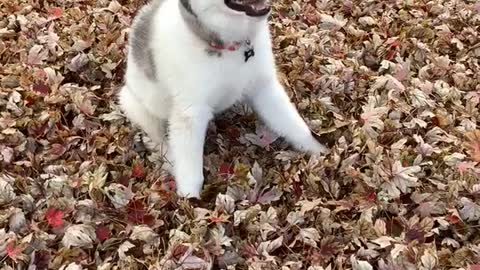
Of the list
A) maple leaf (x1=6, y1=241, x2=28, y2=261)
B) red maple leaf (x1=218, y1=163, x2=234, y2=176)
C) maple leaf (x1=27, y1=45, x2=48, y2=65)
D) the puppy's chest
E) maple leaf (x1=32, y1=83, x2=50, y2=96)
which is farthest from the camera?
maple leaf (x1=27, y1=45, x2=48, y2=65)

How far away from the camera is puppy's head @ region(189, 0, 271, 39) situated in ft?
10.6

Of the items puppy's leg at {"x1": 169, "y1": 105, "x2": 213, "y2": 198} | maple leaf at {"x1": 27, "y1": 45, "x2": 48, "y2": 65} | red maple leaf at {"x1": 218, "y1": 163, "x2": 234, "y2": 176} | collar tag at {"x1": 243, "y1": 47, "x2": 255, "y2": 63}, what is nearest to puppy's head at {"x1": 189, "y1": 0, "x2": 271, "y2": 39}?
collar tag at {"x1": 243, "y1": 47, "x2": 255, "y2": 63}

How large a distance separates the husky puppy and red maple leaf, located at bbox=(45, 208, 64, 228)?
0.59 metres

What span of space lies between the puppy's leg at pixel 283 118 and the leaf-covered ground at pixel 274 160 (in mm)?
77

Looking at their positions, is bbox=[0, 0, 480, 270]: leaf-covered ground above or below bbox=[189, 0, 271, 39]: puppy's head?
below

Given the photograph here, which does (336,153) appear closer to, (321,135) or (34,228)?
(321,135)

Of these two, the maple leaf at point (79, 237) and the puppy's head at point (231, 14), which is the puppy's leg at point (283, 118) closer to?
the puppy's head at point (231, 14)

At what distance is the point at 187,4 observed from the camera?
333cm

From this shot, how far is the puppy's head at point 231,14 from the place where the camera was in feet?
10.6

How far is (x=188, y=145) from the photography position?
11.7ft

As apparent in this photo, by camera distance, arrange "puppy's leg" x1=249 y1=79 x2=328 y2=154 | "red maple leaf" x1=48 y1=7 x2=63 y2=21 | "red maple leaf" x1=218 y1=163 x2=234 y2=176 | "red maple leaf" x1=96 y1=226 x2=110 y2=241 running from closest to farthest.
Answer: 1. "red maple leaf" x1=96 y1=226 x2=110 y2=241
2. "red maple leaf" x1=218 y1=163 x2=234 y2=176
3. "puppy's leg" x1=249 y1=79 x2=328 y2=154
4. "red maple leaf" x1=48 y1=7 x2=63 y2=21

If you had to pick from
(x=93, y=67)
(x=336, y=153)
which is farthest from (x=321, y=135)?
(x=93, y=67)

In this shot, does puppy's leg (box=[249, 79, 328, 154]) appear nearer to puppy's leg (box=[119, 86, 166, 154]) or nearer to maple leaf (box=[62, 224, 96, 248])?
puppy's leg (box=[119, 86, 166, 154])

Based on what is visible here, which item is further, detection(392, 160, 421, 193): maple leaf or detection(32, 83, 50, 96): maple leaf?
detection(32, 83, 50, 96): maple leaf
